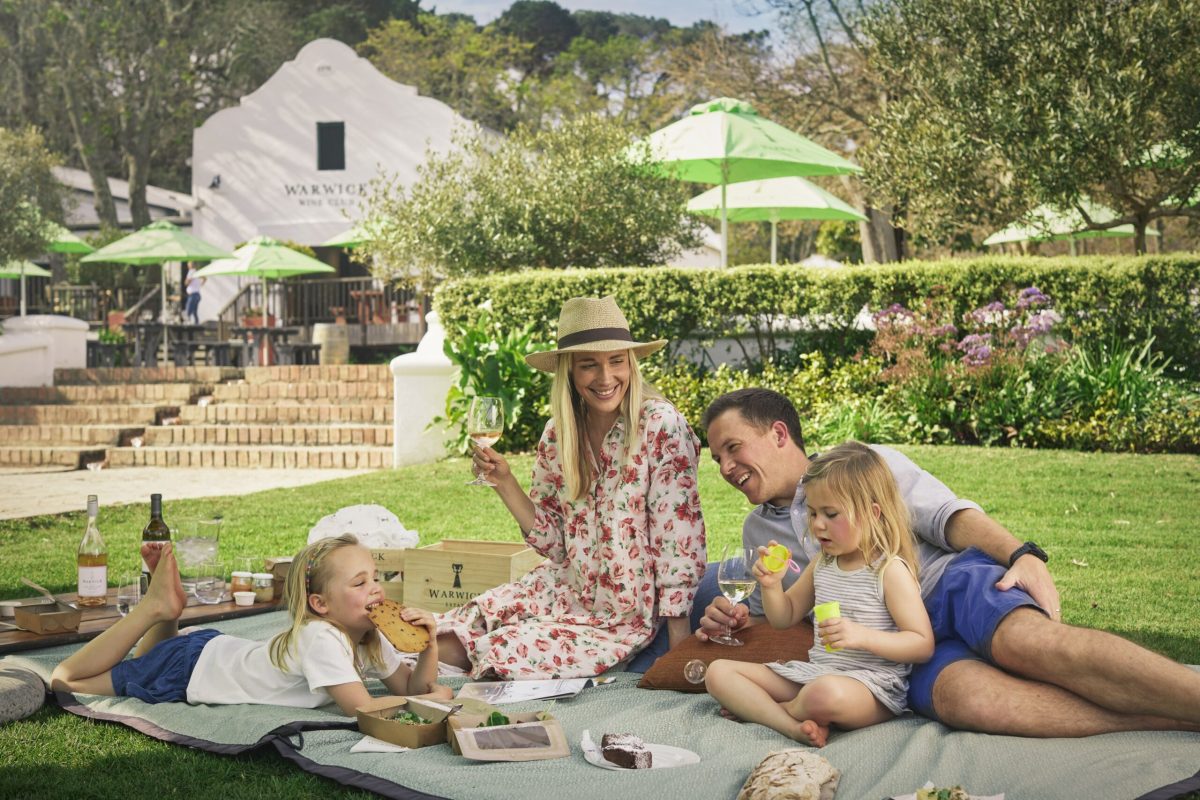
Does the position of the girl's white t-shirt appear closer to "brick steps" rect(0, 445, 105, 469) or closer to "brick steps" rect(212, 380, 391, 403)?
"brick steps" rect(0, 445, 105, 469)

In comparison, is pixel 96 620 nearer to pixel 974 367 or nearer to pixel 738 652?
pixel 738 652

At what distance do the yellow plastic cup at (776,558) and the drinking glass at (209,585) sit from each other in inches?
118

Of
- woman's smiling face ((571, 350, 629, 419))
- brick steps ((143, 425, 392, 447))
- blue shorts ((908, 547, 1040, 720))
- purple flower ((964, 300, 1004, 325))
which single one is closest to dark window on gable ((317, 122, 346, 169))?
brick steps ((143, 425, 392, 447))

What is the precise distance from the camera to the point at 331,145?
30.0 m

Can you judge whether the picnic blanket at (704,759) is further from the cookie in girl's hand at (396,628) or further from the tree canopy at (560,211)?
the tree canopy at (560,211)

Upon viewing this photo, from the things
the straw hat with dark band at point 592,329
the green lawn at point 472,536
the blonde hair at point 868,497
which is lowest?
the green lawn at point 472,536

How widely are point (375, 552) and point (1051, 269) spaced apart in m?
8.21

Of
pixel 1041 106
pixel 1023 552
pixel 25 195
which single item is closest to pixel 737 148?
pixel 1041 106

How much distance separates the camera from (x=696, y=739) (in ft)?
13.7

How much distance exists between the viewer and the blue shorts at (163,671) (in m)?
4.73

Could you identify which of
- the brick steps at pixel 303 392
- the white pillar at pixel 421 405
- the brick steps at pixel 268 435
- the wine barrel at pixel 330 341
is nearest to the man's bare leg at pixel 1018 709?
the white pillar at pixel 421 405

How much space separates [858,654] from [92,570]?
11.7ft

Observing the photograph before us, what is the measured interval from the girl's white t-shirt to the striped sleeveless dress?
1.55m

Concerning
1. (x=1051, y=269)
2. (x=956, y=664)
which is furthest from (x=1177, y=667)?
(x=1051, y=269)
